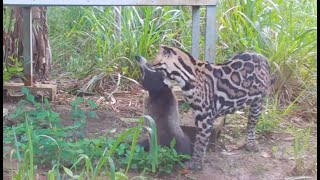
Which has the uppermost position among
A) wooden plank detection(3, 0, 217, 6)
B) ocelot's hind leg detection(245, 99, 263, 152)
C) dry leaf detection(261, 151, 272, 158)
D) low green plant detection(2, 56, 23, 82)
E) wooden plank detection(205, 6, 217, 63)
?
wooden plank detection(3, 0, 217, 6)

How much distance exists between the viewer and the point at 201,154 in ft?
14.1

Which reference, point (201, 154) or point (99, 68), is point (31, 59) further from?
point (201, 154)

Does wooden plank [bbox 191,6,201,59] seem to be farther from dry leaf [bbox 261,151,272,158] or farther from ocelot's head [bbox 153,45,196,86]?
dry leaf [bbox 261,151,272,158]

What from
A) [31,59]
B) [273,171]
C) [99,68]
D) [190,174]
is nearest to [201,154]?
[190,174]

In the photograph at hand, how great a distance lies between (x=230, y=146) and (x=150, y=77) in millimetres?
1010

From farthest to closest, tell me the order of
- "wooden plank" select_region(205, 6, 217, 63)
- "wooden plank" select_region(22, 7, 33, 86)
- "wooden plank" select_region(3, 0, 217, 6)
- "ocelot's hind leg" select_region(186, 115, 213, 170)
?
"wooden plank" select_region(22, 7, 33, 86) → "wooden plank" select_region(205, 6, 217, 63) → "wooden plank" select_region(3, 0, 217, 6) → "ocelot's hind leg" select_region(186, 115, 213, 170)

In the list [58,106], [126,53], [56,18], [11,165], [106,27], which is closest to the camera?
[11,165]

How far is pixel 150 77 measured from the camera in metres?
4.22

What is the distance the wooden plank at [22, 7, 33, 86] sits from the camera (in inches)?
227

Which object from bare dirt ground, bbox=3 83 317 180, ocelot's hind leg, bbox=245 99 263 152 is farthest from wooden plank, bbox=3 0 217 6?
bare dirt ground, bbox=3 83 317 180

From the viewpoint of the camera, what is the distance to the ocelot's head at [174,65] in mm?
4152

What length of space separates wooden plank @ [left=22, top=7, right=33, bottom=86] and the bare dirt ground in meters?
0.25

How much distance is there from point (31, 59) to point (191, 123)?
1673 mm

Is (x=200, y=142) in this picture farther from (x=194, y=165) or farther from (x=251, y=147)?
(x=251, y=147)
